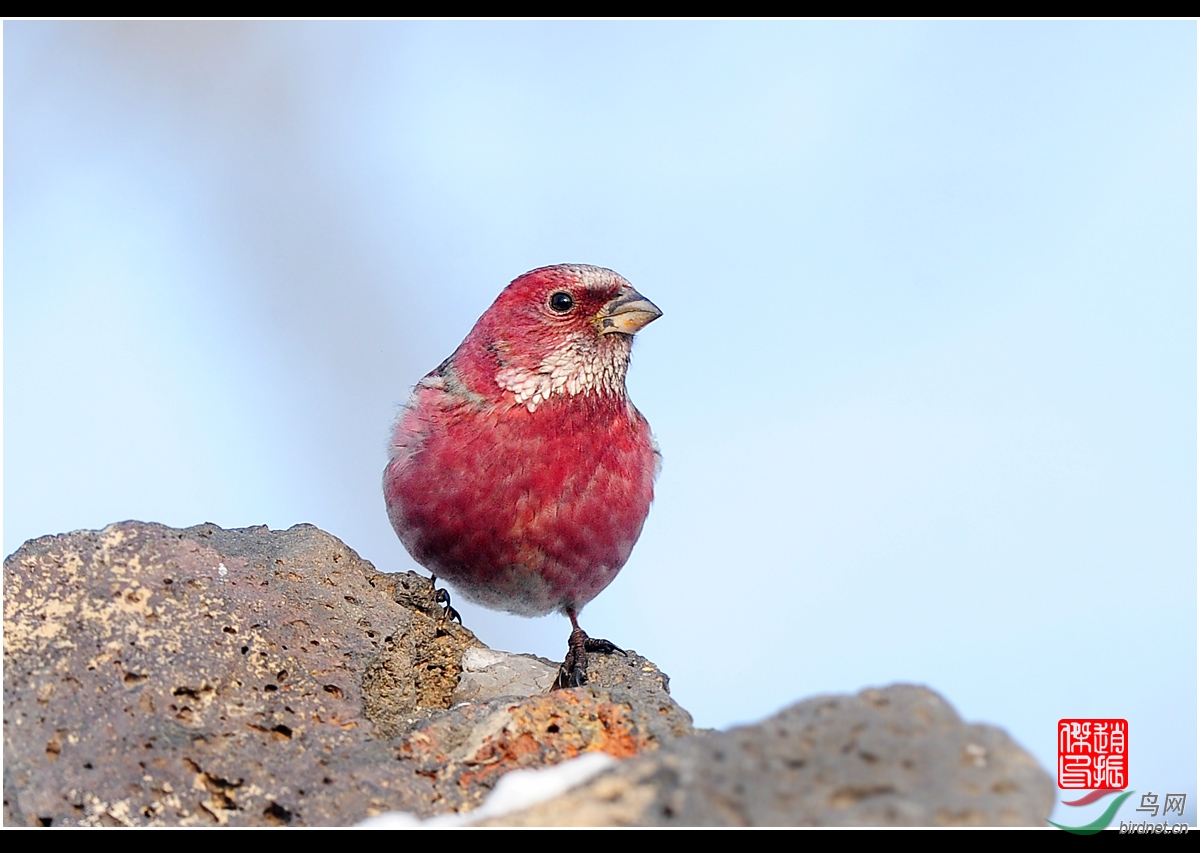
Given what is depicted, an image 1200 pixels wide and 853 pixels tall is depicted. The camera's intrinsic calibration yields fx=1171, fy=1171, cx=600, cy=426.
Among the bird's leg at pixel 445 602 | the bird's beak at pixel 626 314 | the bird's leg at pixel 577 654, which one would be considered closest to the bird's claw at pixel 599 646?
the bird's leg at pixel 577 654

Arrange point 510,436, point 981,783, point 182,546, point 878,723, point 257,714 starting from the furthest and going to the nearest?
point 510,436, point 182,546, point 257,714, point 878,723, point 981,783

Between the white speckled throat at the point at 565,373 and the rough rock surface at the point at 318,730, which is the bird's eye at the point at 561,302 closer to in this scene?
the white speckled throat at the point at 565,373

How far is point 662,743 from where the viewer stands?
92.0 inches

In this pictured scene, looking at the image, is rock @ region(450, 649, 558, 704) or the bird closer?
rock @ region(450, 649, 558, 704)

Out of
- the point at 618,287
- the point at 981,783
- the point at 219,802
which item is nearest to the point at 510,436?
the point at 618,287

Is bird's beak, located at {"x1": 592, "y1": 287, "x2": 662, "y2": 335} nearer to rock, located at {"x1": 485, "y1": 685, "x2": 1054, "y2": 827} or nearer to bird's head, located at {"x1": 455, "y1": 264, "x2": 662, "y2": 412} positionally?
bird's head, located at {"x1": 455, "y1": 264, "x2": 662, "y2": 412}

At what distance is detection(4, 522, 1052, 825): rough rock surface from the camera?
1638 mm

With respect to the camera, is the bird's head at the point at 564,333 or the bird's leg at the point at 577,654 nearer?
the bird's leg at the point at 577,654

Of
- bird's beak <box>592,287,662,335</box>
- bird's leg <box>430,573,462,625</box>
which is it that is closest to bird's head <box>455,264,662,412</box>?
bird's beak <box>592,287,662,335</box>

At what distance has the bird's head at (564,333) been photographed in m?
3.59

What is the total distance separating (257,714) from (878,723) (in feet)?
4.45

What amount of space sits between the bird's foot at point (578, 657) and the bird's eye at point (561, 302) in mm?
1029

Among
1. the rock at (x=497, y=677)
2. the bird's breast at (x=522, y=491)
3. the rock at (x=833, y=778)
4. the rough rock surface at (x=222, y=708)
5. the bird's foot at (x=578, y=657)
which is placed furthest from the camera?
the bird's breast at (x=522, y=491)

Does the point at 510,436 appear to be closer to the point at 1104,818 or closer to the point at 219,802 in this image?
the point at 219,802
